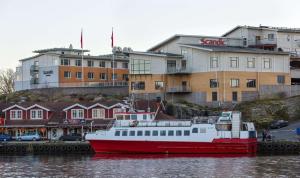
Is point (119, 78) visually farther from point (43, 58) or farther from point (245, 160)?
point (245, 160)

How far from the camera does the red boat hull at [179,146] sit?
7900 cm

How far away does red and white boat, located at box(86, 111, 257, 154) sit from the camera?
79.1m

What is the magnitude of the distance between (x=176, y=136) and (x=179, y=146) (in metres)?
1.17

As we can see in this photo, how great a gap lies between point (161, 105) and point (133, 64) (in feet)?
41.5

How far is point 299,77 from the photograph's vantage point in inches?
4370

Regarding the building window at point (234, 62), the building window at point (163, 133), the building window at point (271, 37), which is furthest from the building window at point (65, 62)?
the building window at point (163, 133)

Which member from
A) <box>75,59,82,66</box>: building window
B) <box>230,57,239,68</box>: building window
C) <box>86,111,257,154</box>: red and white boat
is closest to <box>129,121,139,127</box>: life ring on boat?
<box>86,111,257,154</box>: red and white boat

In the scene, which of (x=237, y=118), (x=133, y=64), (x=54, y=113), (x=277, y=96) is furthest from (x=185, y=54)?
(x=237, y=118)

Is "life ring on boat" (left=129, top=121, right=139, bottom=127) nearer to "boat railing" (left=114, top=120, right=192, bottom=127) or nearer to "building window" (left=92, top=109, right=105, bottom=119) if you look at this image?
"boat railing" (left=114, top=120, right=192, bottom=127)

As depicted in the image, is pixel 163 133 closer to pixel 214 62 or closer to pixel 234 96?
pixel 234 96

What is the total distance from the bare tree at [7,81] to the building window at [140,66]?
1975 inches

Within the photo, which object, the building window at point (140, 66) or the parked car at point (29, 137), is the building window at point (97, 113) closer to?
the parked car at point (29, 137)

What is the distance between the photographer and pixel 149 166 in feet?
224

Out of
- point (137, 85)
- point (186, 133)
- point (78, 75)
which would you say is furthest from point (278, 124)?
point (78, 75)
